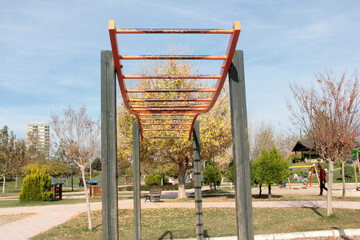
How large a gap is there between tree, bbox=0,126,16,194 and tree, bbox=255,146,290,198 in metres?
25.8

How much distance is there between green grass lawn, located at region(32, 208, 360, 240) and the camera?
7.93 metres

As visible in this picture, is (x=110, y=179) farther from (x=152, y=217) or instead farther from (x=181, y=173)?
(x=181, y=173)

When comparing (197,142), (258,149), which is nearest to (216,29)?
(197,142)

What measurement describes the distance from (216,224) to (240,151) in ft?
20.3

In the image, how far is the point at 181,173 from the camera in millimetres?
18188

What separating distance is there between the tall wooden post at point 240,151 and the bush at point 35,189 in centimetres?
1871

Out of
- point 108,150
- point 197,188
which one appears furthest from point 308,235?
point 108,150

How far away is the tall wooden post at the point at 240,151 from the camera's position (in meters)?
3.40

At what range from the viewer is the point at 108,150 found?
3529mm

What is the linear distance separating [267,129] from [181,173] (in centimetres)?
2027

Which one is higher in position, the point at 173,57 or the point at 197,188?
the point at 173,57

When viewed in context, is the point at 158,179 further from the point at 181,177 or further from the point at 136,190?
the point at 136,190

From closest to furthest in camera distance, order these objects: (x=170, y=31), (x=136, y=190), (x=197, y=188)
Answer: (x=170, y=31)
(x=136, y=190)
(x=197, y=188)

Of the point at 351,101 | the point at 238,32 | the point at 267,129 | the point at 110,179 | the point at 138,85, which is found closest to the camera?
the point at 238,32
